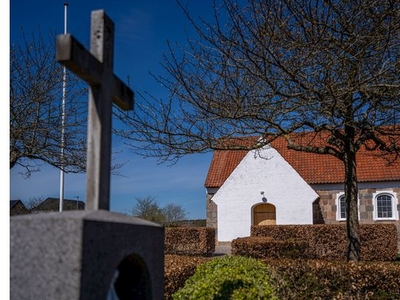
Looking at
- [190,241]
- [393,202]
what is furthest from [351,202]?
[393,202]

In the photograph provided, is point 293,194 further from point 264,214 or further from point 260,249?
point 260,249

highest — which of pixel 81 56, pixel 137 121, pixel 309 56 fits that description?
pixel 309 56

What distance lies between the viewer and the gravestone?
232cm

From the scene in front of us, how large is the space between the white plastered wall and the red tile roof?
963mm

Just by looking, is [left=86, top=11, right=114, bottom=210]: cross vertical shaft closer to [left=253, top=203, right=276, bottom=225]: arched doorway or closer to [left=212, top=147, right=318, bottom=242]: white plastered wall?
[left=212, top=147, right=318, bottom=242]: white plastered wall

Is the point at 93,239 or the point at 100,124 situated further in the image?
the point at 100,124

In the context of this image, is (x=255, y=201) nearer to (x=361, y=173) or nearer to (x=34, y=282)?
(x=361, y=173)

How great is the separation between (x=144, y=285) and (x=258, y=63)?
14.4ft

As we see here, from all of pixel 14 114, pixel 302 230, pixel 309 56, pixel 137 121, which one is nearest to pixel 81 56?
pixel 309 56

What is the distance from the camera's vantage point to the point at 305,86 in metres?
6.55

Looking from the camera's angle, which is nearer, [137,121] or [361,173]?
[137,121]

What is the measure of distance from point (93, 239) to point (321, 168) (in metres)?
20.1

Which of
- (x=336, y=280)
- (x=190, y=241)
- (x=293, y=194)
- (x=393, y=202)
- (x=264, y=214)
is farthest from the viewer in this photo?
(x=264, y=214)

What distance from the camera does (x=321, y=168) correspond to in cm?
2144
